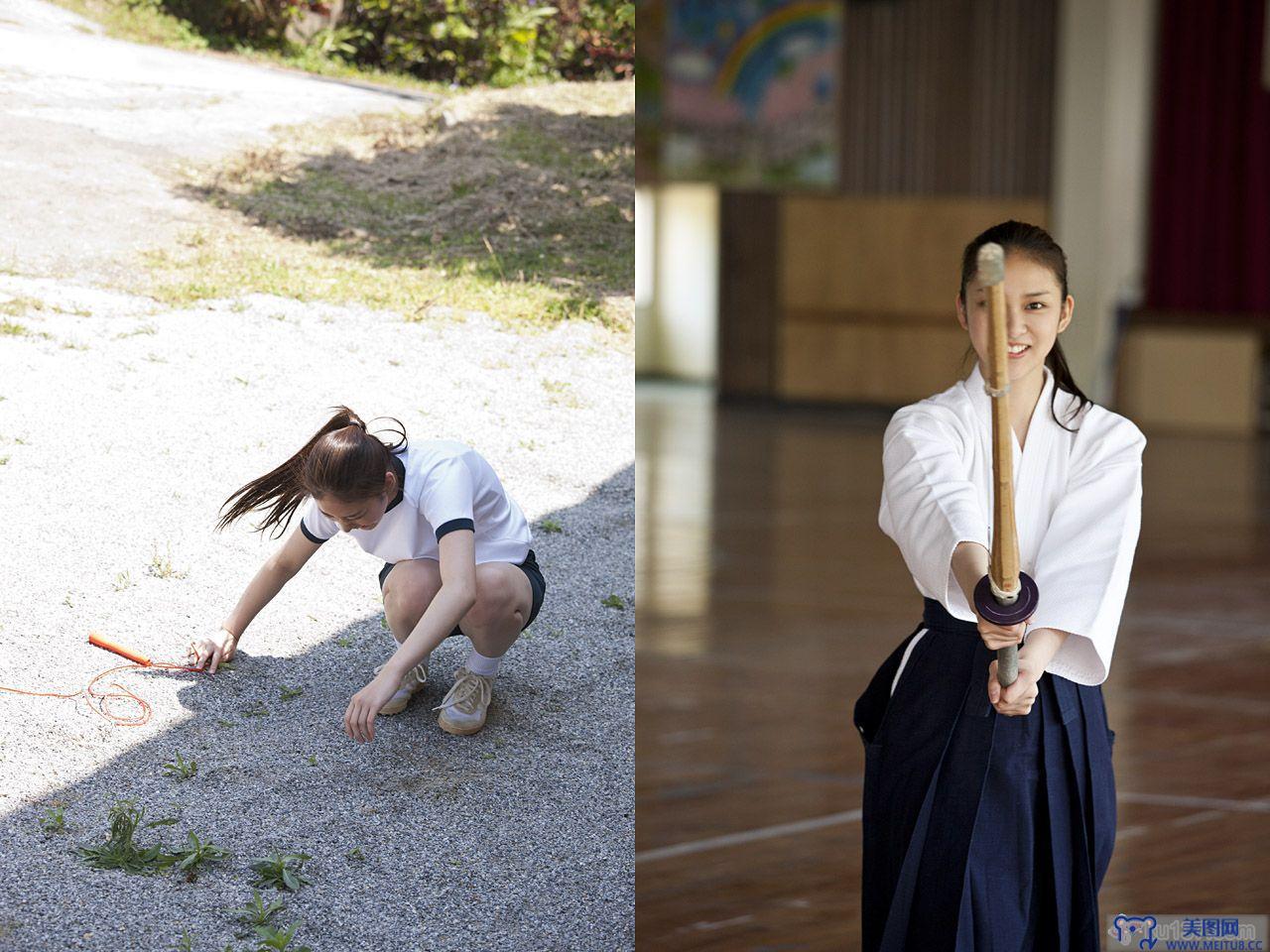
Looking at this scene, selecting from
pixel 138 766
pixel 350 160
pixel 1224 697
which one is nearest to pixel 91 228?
pixel 350 160

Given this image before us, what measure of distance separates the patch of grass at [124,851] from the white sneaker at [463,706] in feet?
1.20

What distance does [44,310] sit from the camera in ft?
6.44

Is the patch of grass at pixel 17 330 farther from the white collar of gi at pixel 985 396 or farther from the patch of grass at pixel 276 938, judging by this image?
the white collar of gi at pixel 985 396

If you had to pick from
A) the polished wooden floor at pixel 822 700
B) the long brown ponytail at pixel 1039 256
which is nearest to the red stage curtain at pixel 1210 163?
the polished wooden floor at pixel 822 700

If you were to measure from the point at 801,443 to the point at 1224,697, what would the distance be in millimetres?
7639

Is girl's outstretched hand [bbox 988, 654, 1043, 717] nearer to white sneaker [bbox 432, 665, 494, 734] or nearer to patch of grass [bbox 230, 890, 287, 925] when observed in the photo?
white sneaker [bbox 432, 665, 494, 734]

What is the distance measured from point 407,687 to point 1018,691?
73 centimetres

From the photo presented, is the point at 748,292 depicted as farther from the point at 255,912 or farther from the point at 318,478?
the point at 255,912

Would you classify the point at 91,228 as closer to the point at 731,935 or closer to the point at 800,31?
the point at 731,935

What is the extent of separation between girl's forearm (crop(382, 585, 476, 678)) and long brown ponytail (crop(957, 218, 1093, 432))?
688 mm

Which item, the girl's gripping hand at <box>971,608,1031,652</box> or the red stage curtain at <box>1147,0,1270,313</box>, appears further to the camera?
the red stage curtain at <box>1147,0,1270,313</box>

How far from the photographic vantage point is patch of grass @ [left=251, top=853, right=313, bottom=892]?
1960 mm

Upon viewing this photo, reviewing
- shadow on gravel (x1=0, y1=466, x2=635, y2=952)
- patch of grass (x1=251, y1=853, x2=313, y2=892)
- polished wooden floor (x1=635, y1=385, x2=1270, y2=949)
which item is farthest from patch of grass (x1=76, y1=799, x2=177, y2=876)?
polished wooden floor (x1=635, y1=385, x2=1270, y2=949)

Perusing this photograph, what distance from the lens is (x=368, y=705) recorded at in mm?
1989
